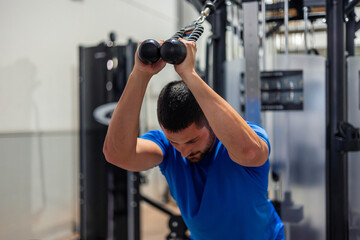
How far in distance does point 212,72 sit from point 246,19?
46 cm

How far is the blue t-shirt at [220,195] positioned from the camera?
921 millimetres

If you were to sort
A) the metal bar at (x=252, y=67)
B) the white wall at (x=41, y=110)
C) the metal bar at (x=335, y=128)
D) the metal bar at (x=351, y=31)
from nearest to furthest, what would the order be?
1. the metal bar at (x=252, y=67)
2. the metal bar at (x=335, y=128)
3. the metal bar at (x=351, y=31)
4. the white wall at (x=41, y=110)

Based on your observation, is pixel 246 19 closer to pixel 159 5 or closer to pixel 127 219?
pixel 127 219

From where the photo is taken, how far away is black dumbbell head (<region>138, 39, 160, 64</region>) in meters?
0.64

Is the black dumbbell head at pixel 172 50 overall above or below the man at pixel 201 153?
above

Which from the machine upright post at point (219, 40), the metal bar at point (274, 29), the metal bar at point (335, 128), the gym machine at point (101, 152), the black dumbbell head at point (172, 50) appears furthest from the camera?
the gym machine at point (101, 152)

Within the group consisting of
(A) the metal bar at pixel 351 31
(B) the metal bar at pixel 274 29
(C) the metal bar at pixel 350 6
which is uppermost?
(B) the metal bar at pixel 274 29

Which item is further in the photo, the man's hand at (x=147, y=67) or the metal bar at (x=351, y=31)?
the metal bar at (x=351, y=31)

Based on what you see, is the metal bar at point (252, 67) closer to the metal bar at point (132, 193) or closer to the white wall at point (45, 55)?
the metal bar at point (132, 193)

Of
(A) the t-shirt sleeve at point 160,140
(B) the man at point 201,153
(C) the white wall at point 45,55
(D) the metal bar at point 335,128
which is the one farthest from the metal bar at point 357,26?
(C) the white wall at point 45,55

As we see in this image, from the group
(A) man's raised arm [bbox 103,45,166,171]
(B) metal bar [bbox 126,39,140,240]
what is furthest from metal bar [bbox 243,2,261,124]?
(B) metal bar [bbox 126,39,140,240]

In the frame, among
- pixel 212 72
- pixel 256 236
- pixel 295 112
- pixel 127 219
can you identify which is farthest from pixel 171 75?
pixel 256 236

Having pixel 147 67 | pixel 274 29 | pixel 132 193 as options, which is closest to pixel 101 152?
pixel 132 193

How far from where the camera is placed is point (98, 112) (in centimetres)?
257
